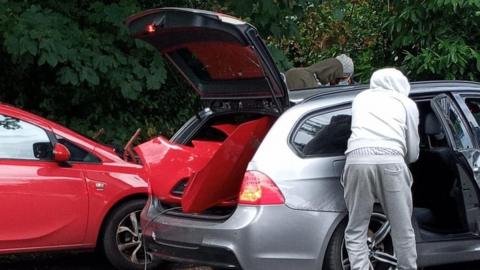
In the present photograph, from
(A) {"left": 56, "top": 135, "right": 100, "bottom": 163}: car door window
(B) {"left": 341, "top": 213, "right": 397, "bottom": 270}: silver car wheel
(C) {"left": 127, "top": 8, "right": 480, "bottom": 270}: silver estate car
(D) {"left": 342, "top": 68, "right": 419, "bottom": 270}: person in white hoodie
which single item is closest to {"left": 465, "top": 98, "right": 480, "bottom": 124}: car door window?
(C) {"left": 127, "top": 8, "right": 480, "bottom": 270}: silver estate car

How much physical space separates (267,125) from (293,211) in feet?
2.89

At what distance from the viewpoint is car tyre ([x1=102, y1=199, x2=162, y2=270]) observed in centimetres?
633

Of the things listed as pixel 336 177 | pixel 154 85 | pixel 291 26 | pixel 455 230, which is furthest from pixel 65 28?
pixel 455 230

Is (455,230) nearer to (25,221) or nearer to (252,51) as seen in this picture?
(252,51)

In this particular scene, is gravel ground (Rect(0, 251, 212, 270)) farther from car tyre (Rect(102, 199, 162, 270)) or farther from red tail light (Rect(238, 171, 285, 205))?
red tail light (Rect(238, 171, 285, 205))

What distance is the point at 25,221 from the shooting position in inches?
234

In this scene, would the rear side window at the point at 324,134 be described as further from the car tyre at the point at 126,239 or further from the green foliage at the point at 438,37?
the green foliage at the point at 438,37

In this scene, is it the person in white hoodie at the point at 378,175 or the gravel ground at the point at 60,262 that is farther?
the gravel ground at the point at 60,262

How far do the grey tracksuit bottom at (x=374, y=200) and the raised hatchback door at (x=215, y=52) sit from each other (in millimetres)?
777

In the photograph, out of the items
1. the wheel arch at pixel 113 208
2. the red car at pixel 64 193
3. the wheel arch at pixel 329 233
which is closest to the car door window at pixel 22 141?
the red car at pixel 64 193

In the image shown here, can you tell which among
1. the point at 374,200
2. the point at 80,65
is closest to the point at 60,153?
the point at 80,65

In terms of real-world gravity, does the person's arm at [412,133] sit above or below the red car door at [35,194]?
above

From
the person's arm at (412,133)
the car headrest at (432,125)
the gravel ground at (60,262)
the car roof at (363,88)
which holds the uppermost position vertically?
the car roof at (363,88)

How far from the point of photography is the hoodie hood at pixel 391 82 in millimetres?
5016
